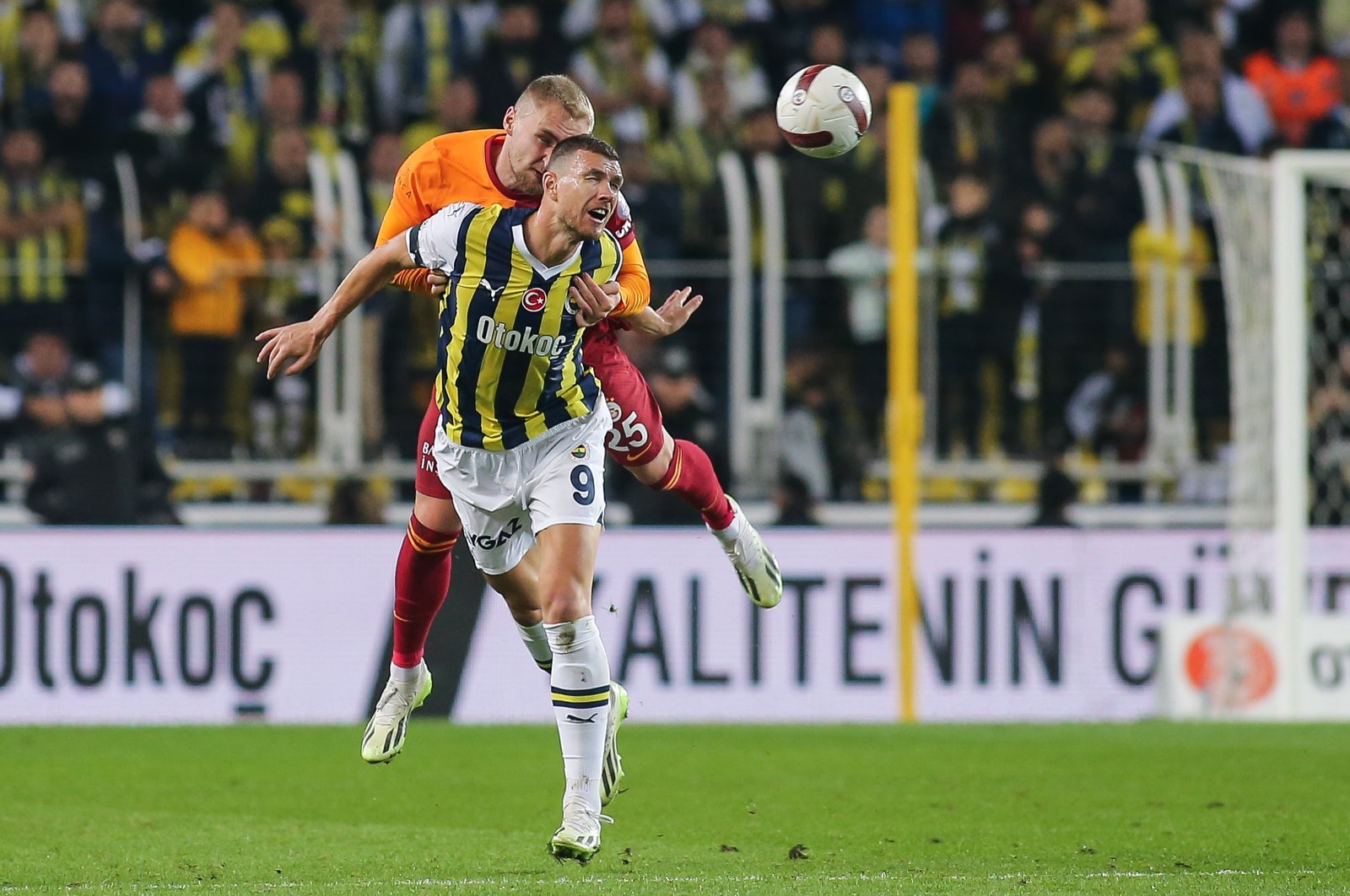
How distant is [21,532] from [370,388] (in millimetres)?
1993

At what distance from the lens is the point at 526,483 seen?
652cm

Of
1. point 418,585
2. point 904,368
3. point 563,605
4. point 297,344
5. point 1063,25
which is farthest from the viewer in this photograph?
point 1063,25

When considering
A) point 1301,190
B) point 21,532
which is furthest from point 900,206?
point 21,532

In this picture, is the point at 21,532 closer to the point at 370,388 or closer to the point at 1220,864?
the point at 370,388

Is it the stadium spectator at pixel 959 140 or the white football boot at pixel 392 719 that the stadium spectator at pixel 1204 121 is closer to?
the stadium spectator at pixel 959 140

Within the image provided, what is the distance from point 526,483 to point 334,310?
88 cm

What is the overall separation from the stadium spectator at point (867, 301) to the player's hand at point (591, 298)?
541 cm

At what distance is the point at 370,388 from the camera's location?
11.3m

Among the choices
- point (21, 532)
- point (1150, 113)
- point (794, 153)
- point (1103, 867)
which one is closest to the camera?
point (1103, 867)

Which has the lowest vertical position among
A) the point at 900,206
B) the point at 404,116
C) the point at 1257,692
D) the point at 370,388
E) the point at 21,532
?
the point at 1257,692

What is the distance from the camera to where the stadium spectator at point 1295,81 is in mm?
14492

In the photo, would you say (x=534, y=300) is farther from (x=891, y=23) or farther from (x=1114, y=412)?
(x=891, y=23)

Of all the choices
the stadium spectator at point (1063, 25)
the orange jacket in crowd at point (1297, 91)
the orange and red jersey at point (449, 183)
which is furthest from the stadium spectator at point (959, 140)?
the orange and red jersey at point (449, 183)

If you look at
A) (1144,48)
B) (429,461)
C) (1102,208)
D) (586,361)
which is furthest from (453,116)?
(429,461)
